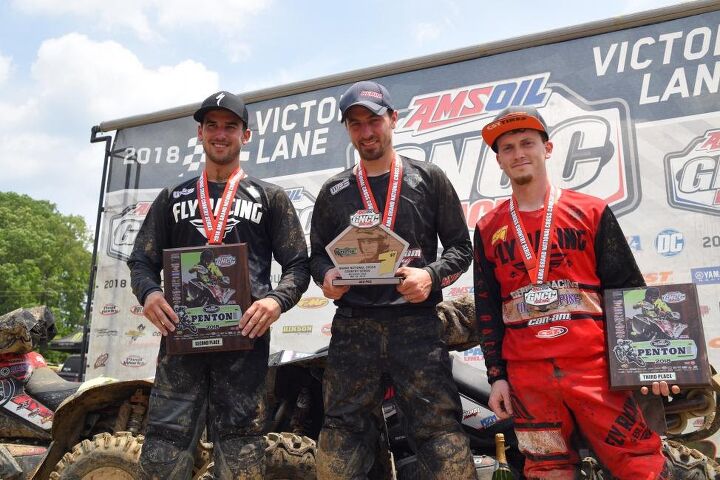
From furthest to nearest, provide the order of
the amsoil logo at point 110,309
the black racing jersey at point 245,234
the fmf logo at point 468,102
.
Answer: the amsoil logo at point 110,309
the fmf logo at point 468,102
the black racing jersey at point 245,234

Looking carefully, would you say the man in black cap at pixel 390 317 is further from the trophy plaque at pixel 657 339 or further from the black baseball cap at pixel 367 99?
the trophy plaque at pixel 657 339

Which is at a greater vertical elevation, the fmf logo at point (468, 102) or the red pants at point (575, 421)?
the fmf logo at point (468, 102)

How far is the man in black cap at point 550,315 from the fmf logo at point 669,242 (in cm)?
262

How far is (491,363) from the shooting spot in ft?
8.43

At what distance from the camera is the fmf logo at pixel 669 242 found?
473 centimetres

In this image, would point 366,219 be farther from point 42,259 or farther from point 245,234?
point 42,259

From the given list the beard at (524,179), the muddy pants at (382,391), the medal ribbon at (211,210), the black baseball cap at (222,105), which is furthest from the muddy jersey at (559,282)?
the black baseball cap at (222,105)

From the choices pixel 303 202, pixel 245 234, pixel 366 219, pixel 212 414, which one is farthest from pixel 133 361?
pixel 366 219

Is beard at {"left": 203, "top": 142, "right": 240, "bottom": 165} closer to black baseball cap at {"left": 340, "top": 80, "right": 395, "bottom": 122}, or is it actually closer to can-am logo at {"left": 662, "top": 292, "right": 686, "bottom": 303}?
black baseball cap at {"left": 340, "top": 80, "right": 395, "bottom": 122}

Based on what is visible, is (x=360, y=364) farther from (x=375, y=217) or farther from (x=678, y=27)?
(x=678, y=27)

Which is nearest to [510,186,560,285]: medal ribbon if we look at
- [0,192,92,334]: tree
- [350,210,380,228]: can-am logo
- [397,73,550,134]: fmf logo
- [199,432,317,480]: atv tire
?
[350,210,380,228]: can-am logo

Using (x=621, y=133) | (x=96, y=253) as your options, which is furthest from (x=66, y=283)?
(x=621, y=133)

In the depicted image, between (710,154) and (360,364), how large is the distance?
3.75 metres

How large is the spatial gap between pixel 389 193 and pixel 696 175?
3310 mm
